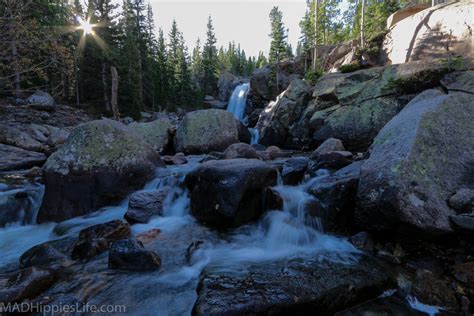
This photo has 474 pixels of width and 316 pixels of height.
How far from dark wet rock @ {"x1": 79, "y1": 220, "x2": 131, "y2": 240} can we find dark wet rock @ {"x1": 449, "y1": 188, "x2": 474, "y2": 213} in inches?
230

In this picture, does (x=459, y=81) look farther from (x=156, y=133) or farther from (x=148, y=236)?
(x=156, y=133)

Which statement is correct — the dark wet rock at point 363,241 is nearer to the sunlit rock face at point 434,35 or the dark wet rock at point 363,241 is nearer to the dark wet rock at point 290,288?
the dark wet rock at point 290,288

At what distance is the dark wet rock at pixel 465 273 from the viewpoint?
3613 mm

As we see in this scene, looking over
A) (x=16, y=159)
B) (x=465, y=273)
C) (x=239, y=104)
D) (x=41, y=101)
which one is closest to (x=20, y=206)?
(x=16, y=159)

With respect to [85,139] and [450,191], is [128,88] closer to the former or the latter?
[85,139]

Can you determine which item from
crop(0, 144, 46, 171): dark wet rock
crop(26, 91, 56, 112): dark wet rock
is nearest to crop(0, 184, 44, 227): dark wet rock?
crop(0, 144, 46, 171): dark wet rock

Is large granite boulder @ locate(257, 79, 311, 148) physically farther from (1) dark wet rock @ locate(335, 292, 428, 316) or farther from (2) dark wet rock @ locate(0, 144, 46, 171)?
(1) dark wet rock @ locate(335, 292, 428, 316)

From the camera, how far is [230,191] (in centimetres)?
580

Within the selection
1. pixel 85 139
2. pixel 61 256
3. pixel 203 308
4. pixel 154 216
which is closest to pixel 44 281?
pixel 61 256

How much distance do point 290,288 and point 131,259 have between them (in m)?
2.63

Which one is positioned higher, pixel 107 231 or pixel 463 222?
pixel 463 222

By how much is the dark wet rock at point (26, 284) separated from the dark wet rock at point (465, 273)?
573 centimetres

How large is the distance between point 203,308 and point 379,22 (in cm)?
3000

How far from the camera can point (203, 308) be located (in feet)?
10.2
